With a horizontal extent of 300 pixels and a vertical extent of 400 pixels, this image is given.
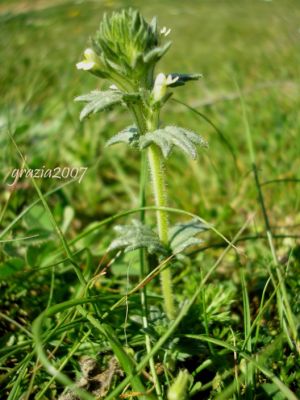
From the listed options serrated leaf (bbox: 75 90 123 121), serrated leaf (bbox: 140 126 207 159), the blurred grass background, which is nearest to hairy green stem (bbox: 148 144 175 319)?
serrated leaf (bbox: 140 126 207 159)

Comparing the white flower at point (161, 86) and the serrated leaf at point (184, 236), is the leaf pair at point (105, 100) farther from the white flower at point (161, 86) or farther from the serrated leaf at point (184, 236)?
the serrated leaf at point (184, 236)

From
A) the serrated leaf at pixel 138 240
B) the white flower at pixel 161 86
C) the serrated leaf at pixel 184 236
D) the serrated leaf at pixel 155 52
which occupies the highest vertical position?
Result: the serrated leaf at pixel 155 52

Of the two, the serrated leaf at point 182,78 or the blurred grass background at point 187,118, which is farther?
the blurred grass background at point 187,118

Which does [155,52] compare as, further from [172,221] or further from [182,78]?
[172,221]

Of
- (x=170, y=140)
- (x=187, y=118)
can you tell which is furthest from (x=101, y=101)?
(x=187, y=118)

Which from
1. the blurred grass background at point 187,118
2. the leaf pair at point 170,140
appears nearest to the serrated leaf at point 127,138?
the leaf pair at point 170,140

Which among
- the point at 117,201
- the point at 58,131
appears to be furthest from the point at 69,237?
the point at 58,131

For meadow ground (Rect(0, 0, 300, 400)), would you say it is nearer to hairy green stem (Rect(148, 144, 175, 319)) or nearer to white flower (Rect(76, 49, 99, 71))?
hairy green stem (Rect(148, 144, 175, 319))

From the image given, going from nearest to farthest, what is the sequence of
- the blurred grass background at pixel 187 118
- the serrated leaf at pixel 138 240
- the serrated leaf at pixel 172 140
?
the serrated leaf at pixel 172 140 → the serrated leaf at pixel 138 240 → the blurred grass background at pixel 187 118
